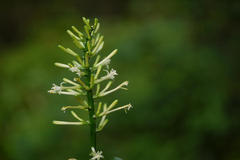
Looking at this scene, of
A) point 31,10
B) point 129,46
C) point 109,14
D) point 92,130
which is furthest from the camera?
point 109,14

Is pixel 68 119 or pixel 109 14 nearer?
pixel 68 119

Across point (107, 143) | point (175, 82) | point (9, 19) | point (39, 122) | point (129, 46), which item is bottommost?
point (107, 143)

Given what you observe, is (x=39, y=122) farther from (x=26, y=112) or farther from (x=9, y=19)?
(x=9, y=19)

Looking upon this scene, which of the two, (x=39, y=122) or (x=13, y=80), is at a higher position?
(x=13, y=80)

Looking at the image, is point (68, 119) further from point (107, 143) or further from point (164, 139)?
point (164, 139)

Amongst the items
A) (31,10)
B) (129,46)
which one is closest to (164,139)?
(129,46)

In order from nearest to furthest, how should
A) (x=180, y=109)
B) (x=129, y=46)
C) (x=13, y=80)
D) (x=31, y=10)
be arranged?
(x=180, y=109) < (x=129, y=46) < (x=13, y=80) < (x=31, y=10)
